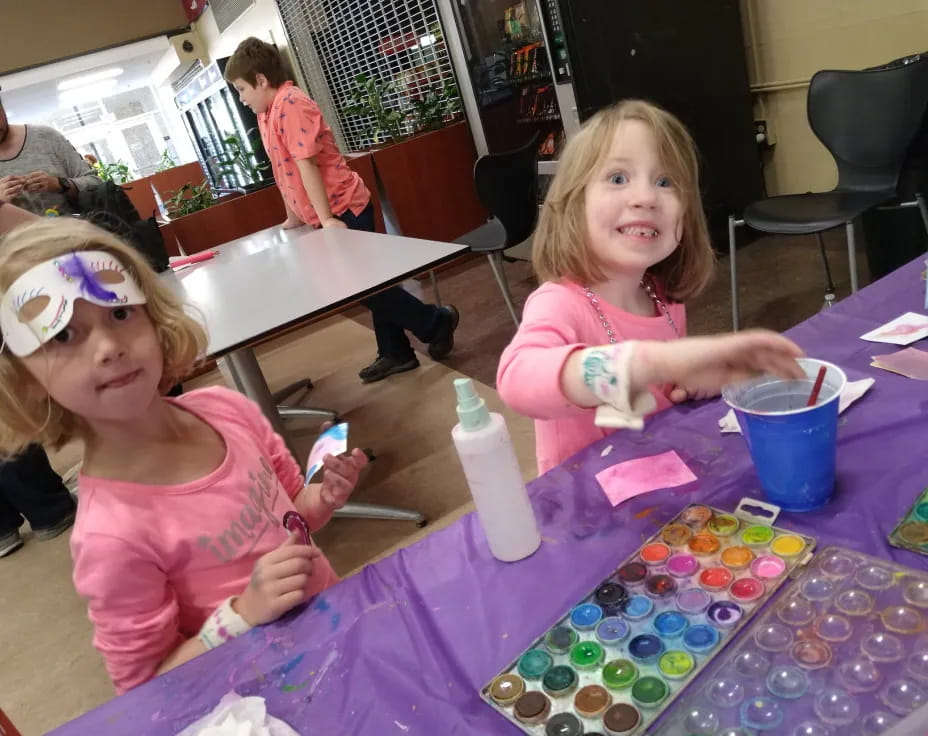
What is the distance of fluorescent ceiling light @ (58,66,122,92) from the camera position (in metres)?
8.84

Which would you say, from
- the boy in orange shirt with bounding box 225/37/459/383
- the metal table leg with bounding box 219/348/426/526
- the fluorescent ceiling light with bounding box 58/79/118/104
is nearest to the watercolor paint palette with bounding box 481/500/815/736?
the metal table leg with bounding box 219/348/426/526

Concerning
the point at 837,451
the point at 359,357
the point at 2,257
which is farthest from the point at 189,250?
the point at 837,451

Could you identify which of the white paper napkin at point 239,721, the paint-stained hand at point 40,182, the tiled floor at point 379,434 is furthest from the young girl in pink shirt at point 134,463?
the paint-stained hand at point 40,182

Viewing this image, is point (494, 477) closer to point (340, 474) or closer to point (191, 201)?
point (340, 474)

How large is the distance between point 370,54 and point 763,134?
303 centimetres

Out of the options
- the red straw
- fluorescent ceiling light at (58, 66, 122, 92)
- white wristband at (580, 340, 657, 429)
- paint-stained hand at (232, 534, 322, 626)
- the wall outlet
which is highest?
fluorescent ceiling light at (58, 66, 122, 92)

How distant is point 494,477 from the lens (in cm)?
73

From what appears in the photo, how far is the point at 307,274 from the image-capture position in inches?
81.4

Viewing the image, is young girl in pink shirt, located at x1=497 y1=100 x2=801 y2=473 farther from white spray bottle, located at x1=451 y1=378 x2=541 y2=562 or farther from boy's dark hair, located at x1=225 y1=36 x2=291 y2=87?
boy's dark hair, located at x1=225 y1=36 x2=291 y2=87

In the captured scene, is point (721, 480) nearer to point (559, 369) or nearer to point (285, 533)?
point (559, 369)

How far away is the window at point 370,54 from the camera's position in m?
4.65

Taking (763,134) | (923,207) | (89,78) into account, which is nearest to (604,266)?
(923,207)

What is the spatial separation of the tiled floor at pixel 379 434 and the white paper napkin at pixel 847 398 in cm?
130

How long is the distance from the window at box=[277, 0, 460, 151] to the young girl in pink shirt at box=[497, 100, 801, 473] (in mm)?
3802
